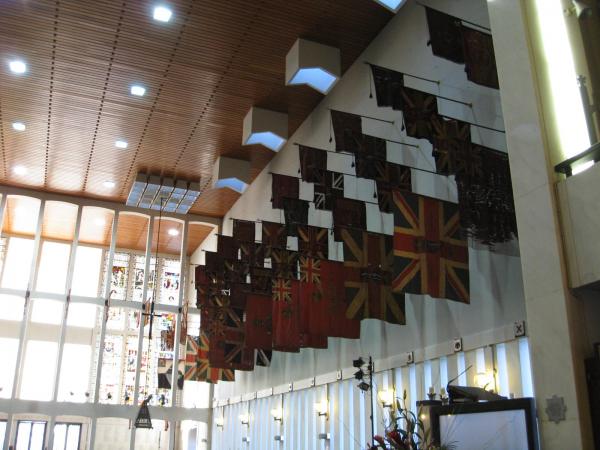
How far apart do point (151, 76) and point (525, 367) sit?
993 cm

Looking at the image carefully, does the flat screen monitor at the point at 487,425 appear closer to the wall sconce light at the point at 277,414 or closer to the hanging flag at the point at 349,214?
the hanging flag at the point at 349,214

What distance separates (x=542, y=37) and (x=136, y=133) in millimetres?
12593

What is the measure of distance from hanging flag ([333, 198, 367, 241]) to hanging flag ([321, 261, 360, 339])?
77cm

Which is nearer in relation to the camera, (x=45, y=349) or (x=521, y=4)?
(x=521, y=4)

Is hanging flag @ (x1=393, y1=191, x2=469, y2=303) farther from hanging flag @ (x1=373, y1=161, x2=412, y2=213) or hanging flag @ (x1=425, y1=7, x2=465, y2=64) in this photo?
hanging flag @ (x1=425, y1=7, x2=465, y2=64)

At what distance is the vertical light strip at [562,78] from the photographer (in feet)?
18.1

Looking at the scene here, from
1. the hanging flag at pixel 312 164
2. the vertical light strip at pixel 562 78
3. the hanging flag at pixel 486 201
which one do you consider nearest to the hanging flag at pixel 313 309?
the hanging flag at pixel 312 164

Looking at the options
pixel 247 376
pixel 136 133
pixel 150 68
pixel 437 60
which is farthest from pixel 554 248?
pixel 247 376

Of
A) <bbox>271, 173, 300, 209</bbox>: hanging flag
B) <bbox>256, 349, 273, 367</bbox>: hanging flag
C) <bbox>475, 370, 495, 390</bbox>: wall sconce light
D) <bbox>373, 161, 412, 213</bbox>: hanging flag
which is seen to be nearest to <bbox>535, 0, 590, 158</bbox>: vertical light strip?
<bbox>475, 370, 495, 390</bbox>: wall sconce light

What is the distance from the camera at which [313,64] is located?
40.4ft

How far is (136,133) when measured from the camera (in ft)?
54.6

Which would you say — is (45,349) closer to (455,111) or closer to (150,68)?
(150,68)

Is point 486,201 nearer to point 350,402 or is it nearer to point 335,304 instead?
point 335,304

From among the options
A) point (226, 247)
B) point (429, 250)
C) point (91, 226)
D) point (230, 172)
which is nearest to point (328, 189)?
point (429, 250)
